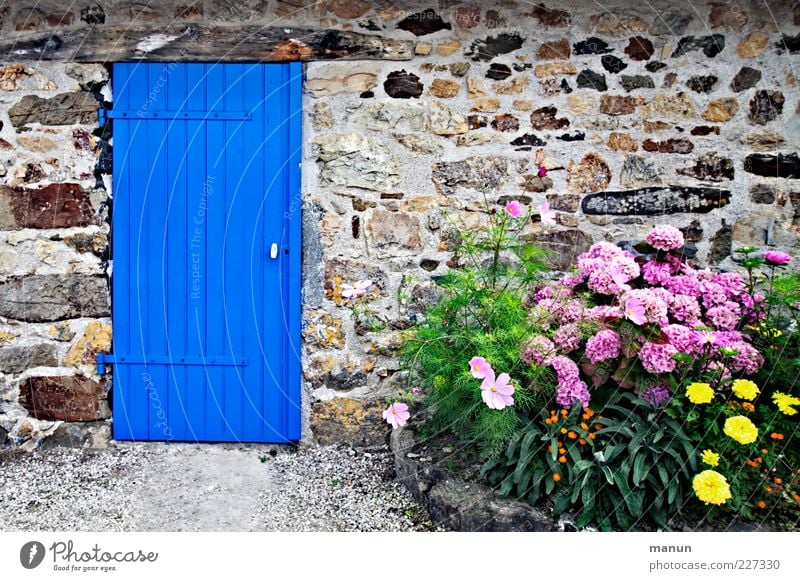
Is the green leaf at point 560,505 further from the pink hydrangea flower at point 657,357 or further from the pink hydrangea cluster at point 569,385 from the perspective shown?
the pink hydrangea flower at point 657,357

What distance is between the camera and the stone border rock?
2.88 metres

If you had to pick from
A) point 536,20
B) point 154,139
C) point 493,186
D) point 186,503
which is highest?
point 536,20

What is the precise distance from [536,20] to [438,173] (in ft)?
3.00

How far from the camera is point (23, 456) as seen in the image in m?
3.93

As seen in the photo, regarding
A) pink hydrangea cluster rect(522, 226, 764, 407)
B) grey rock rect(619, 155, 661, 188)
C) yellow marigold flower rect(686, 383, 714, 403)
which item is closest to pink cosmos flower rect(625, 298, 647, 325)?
pink hydrangea cluster rect(522, 226, 764, 407)

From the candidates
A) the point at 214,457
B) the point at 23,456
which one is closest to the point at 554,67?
the point at 214,457

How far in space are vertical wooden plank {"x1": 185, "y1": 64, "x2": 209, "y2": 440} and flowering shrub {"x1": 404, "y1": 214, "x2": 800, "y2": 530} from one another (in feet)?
4.14

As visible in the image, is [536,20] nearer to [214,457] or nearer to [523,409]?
[523,409]

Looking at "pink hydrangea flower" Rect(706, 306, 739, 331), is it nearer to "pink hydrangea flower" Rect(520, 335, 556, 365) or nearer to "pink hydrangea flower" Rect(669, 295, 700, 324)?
"pink hydrangea flower" Rect(669, 295, 700, 324)

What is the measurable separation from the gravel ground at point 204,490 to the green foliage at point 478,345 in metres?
0.48

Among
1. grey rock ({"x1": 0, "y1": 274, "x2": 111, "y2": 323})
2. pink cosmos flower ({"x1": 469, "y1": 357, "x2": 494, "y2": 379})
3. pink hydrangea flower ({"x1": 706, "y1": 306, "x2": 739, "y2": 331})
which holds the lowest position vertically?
pink cosmos flower ({"x1": 469, "y1": 357, "x2": 494, "y2": 379})

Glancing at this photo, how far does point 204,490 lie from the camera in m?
3.56

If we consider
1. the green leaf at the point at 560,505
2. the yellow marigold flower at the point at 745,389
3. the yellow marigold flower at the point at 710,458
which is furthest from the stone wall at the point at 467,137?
the yellow marigold flower at the point at 710,458

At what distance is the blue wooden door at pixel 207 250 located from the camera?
149 inches
